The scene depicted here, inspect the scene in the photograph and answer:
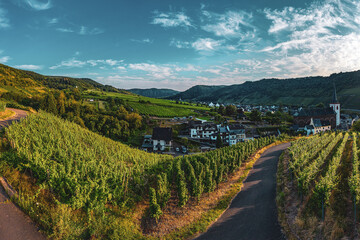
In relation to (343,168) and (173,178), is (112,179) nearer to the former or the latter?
(173,178)

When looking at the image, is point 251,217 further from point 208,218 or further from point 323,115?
point 323,115

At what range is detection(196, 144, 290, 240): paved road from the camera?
1413cm

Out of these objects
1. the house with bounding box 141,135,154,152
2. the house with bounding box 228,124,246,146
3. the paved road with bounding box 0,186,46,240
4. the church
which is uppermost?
the church


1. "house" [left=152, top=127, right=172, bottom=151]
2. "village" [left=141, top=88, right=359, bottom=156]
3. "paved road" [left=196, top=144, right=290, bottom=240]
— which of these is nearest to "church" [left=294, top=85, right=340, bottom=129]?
"village" [left=141, top=88, right=359, bottom=156]

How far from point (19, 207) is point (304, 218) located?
21081mm

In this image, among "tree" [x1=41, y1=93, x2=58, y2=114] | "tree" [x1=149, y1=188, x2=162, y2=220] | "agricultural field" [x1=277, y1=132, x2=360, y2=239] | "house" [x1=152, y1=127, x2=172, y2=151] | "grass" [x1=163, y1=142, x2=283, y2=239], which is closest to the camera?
"agricultural field" [x1=277, y1=132, x2=360, y2=239]

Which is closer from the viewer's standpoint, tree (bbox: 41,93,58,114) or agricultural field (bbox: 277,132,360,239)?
agricultural field (bbox: 277,132,360,239)

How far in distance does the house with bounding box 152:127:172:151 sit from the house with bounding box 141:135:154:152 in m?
2.14

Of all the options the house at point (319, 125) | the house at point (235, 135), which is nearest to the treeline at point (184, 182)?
the house at point (235, 135)

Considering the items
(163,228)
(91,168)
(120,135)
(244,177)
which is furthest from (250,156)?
(120,135)

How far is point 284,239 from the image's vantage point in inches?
527

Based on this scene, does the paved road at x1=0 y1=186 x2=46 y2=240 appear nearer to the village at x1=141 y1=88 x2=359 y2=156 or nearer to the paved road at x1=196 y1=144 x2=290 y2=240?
the paved road at x1=196 y1=144 x2=290 y2=240

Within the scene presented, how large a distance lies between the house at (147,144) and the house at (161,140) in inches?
84.2

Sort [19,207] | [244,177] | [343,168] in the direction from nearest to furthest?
1. [19,207]
2. [343,168]
3. [244,177]
